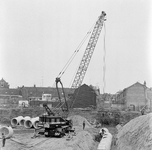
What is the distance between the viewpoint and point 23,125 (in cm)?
3181

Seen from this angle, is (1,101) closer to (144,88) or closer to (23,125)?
(23,125)

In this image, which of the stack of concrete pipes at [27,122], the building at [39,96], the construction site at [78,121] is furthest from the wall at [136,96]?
the stack of concrete pipes at [27,122]

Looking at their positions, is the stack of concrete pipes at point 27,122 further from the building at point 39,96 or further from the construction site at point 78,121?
the building at point 39,96

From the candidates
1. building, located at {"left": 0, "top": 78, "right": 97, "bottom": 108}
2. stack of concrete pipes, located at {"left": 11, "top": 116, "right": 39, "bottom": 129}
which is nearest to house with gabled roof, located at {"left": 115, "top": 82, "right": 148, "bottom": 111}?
building, located at {"left": 0, "top": 78, "right": 97, "bottom": 108}

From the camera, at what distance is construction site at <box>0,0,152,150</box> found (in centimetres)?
A: 1725

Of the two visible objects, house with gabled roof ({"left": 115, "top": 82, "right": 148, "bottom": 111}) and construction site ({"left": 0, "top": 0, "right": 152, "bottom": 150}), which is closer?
construction site ({"left": 0, "top": 0, "right": 152, "bottom": 150})

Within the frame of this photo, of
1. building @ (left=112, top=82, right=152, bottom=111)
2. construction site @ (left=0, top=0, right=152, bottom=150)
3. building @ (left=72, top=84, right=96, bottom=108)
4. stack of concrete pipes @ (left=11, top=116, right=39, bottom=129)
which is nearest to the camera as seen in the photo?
construction site @ (left=0, top=0, right=152, bottom=150)

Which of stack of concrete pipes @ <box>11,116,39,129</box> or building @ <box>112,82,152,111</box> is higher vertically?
building @ <box>112,82,152,111</box>

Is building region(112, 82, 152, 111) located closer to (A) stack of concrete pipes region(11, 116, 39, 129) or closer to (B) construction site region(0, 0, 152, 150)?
(B) construction site region(0, 0, 152, 150)

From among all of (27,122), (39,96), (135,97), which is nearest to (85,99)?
(135,97)

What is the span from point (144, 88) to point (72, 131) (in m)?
35.0

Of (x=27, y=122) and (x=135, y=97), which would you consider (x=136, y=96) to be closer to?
(x=135, y=97)

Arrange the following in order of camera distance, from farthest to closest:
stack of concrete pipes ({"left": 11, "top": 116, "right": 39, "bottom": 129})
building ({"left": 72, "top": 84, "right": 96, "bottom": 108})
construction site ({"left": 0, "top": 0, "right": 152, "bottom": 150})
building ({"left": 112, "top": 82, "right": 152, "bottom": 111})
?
building ({"left": 112, "top": 82, "right": 152, "bottom": 111}) < building ({"left": 72, "top": 84, "right": 96, "bottom": 108}) < stack of concrete pipes ({"left": 11, "top": 116, "right": 39, "bottom": 129}) < construction site ({"left": 0, "top": 0, "right": 152, "bottom": 150})

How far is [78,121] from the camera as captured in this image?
125 feet
